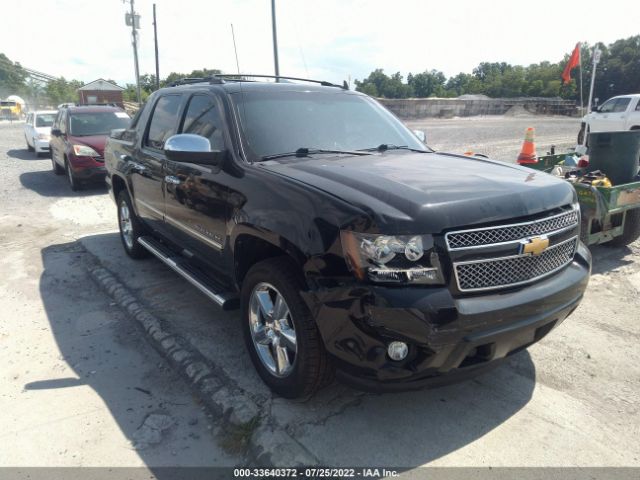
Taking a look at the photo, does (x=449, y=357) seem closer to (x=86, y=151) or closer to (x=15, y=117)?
(x=86, y=151)

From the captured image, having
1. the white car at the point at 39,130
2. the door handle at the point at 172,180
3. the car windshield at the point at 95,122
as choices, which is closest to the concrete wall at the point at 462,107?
the white car at the point at 39,130

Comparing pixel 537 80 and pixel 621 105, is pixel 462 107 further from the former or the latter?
pixel 537 80

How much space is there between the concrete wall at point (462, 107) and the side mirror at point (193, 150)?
111ft

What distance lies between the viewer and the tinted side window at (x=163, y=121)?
4.49m

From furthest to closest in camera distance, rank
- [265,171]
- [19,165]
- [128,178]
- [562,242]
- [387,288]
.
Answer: [19,165]
[128,178]
[265,171]
[562,242]
[387,288]

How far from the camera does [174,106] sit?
454 centimetres

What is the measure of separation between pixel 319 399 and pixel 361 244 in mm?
1209

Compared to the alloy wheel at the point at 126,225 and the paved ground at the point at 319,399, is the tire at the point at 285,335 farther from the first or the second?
the alloy wheel at the point at 126,225

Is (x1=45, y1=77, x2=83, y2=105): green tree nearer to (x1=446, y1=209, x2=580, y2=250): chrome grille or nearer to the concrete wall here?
the concrete wall

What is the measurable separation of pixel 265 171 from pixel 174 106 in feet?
6.37

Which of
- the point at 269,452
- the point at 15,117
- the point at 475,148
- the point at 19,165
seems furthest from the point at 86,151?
the point at 15,117

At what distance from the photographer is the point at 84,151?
1059cm

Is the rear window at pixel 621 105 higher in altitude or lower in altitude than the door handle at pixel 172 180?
higher

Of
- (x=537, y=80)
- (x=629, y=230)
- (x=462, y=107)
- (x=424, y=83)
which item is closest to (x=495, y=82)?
(x=537, y=80)
